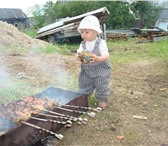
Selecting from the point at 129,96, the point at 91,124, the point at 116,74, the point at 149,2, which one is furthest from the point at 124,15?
the point at 91,124

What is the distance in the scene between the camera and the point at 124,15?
65.7 feet

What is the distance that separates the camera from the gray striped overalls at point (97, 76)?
458 centimetres

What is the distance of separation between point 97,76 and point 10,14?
1607 centimetres

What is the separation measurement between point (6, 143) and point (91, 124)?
1620 millimetres

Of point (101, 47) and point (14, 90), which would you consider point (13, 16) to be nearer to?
point (14, 90)

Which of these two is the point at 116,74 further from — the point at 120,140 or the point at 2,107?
the point at 2,107

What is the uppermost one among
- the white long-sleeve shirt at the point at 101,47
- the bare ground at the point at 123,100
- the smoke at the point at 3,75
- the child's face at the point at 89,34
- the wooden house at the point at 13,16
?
the wooden house at the point at 13,16

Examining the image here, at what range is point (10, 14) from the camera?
19.1m

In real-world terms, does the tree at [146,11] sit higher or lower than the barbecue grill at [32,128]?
higher

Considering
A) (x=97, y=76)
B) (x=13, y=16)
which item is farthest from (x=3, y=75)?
(x=13, y=16)

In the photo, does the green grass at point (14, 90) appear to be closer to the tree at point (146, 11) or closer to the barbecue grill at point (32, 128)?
the barbecue grill at point (32, 128)

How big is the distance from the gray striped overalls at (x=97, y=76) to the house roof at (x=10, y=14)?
14.9 meters

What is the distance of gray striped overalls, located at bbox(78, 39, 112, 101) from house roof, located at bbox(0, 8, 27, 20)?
A: 14.9 m

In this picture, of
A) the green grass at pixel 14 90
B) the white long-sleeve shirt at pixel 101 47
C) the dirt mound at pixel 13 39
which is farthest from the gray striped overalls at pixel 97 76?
the dirt mound at pixel 13 39
